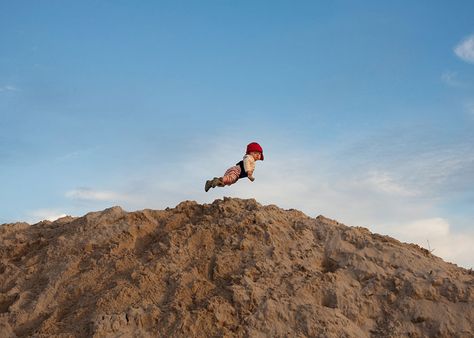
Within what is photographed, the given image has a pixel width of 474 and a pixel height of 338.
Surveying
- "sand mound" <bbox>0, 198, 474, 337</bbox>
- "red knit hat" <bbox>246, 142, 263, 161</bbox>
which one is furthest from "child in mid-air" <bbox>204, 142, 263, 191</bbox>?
"sand mound" <bbox>0, 198, 474, 337</bbox>

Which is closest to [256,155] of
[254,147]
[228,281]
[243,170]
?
[254,147]

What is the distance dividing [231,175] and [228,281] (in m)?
2.46

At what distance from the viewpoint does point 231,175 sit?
27.7 feet

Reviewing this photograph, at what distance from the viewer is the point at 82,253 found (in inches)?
284

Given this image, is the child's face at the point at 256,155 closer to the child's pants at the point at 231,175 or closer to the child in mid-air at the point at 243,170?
the child in mid-air at the point at 243,170

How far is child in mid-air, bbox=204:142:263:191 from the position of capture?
323 inches

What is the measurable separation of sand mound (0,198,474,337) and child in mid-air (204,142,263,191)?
505 millimetres

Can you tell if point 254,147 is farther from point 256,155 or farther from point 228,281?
point 228,281

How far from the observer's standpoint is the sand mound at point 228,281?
19.1 feet

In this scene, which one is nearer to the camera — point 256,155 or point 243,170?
point 243,170

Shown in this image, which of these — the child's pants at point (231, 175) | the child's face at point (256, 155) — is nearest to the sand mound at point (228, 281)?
the child's pants at point (231, 175)

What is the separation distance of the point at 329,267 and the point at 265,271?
3.21ft

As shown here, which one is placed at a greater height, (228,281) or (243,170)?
(243,170)

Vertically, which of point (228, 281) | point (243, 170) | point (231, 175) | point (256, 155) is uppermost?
point (256, 155)
